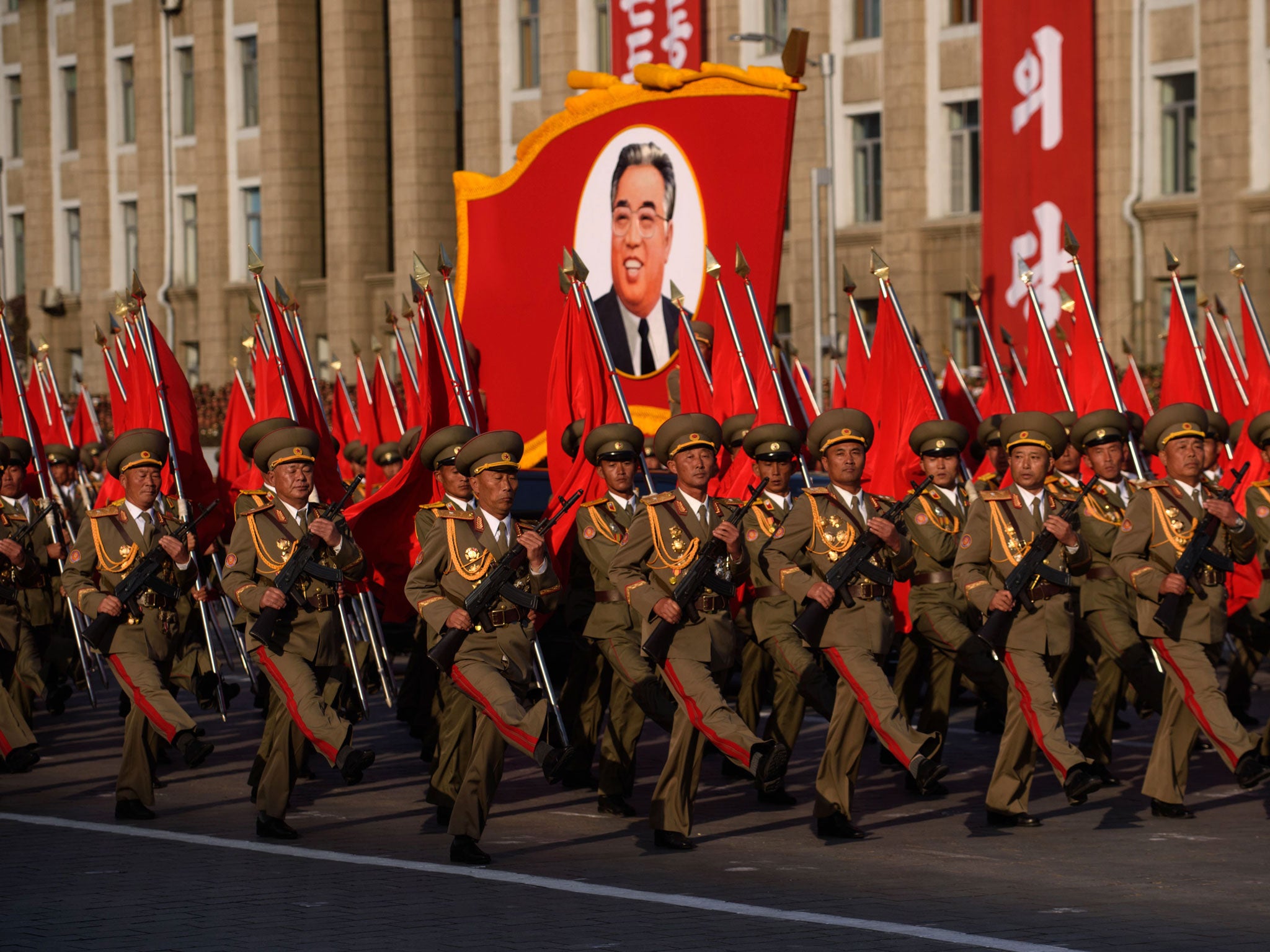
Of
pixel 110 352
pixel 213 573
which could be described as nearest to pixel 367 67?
pixel 110 352

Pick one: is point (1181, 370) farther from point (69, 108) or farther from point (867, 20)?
point (69, 108)

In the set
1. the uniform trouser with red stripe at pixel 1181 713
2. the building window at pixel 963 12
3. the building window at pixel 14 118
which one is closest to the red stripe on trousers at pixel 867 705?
the uniform trouser with red stripe at pixel 1181 713

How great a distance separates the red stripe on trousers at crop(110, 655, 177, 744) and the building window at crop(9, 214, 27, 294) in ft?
157

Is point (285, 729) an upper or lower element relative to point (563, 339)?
lower

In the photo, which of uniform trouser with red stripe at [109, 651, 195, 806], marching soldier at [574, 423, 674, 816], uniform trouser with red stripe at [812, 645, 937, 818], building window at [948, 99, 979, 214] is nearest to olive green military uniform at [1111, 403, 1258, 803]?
uniform trouser with red stripe at [812, 645, 937, 818]

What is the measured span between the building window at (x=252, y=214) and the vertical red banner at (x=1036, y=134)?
21345 millimetres

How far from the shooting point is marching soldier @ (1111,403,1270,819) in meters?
10.1

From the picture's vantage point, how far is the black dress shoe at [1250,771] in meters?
9.70

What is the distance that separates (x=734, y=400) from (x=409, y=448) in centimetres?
220

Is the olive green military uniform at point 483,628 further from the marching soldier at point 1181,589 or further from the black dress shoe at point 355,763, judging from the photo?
the marching soldier at point 1181,589

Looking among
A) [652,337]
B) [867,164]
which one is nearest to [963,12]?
[867,164]

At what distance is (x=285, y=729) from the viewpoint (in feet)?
33.1

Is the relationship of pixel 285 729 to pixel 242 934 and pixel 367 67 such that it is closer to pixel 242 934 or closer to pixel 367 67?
pixel 242 934

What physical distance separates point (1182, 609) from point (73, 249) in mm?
47770
